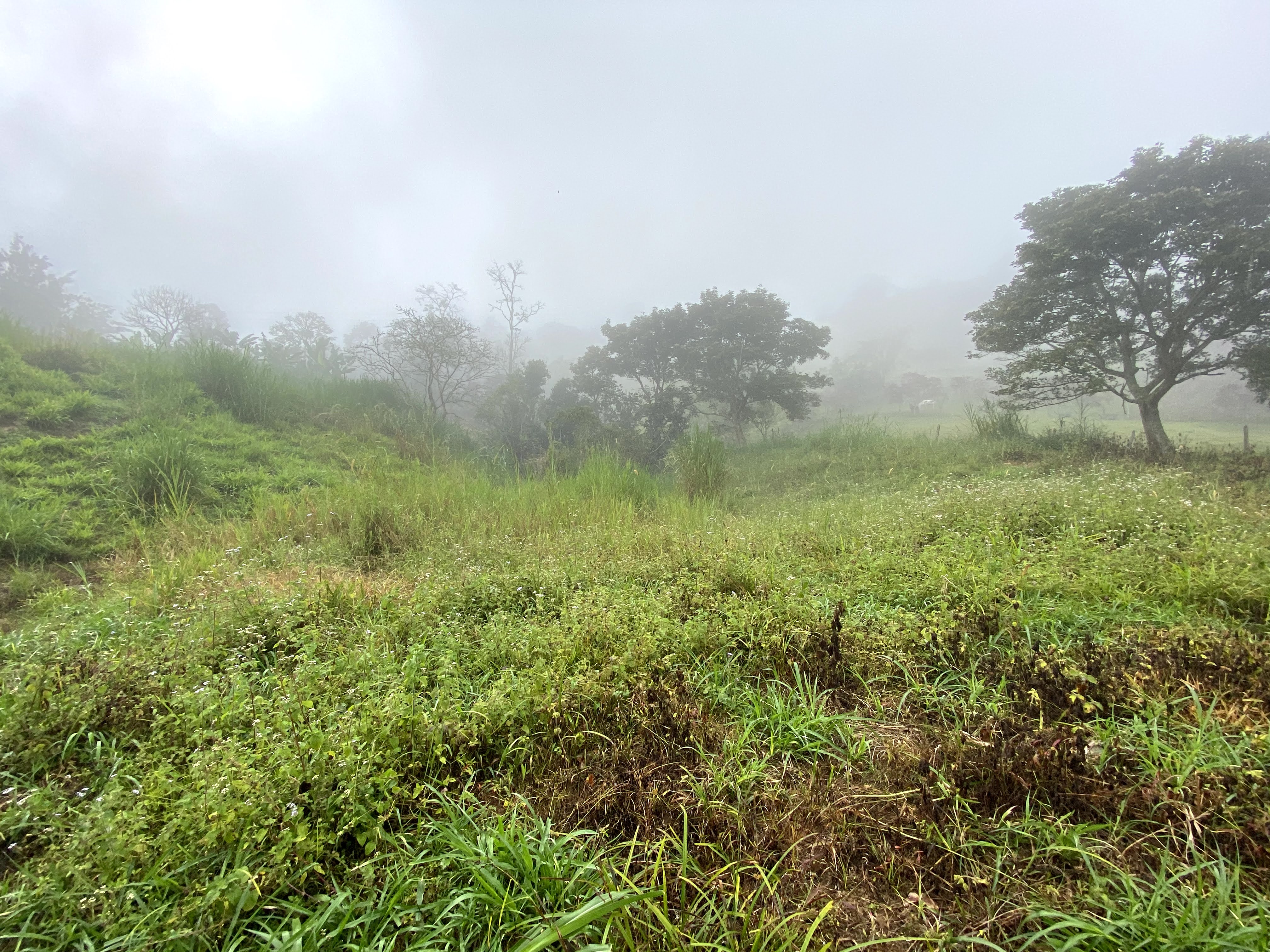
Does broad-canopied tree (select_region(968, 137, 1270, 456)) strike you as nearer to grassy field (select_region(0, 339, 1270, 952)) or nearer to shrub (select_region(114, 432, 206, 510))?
grassy field (select_region(0, 339, 1270, 952))

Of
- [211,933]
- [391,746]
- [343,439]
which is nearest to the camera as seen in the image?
[211,933]

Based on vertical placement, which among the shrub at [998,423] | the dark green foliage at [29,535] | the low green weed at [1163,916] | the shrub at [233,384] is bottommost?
the low green weed at [1163,916]

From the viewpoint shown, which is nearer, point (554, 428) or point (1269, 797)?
point (1269, 797)

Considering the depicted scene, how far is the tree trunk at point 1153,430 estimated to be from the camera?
7176 millimetres

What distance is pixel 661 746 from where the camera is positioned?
1471 millimetres

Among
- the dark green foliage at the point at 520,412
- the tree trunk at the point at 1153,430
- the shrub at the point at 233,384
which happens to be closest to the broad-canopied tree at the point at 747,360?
the dark green foliage at the point at 520,412

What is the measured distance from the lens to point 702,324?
13523mm

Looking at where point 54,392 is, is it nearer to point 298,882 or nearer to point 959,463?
point 298,882

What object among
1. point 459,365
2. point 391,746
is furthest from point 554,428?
point 391,746

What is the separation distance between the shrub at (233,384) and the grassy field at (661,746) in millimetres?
5318

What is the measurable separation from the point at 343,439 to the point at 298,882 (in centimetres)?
880

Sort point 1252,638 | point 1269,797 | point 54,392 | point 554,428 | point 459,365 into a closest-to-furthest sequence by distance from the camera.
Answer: point 1269,797 → point 1252,638 → point 54,392 → point 554,428 → point 459,365

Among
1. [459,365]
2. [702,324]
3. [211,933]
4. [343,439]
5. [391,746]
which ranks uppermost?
[702,324]

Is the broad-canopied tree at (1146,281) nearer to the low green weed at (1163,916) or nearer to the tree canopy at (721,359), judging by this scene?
the tree canopy at (721,359)
